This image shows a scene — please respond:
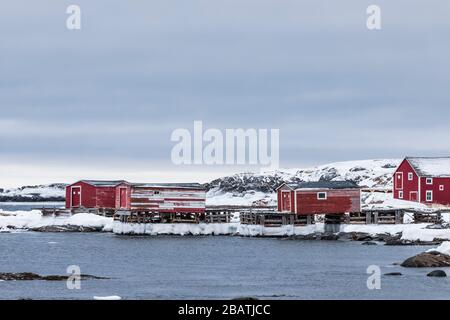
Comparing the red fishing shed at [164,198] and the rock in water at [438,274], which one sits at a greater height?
the red fishing shed at [164,198]

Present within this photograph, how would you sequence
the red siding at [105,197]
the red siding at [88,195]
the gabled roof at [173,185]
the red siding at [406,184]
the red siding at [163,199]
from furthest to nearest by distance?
the red siding at [88,195] → the red siding at [105,197] → the red siding at [406,184] → the gabled roof at [173,185] → the red siding at [163,199]

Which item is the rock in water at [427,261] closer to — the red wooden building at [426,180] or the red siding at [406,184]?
the red wooden building at [426,180]

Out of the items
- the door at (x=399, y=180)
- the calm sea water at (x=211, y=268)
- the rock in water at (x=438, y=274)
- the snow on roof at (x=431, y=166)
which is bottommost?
the calm sea water at (x=211, y=268)

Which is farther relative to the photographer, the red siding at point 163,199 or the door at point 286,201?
the red siding at point 163,199

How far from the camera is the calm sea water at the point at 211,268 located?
130 ft

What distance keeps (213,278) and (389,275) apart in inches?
325

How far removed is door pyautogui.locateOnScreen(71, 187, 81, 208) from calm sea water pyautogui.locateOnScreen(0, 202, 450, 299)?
25.1 metres

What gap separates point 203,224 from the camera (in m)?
90.6

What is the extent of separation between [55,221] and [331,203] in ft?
112

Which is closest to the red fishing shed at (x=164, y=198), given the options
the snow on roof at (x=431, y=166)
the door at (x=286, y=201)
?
the door at (x=286, y=201)

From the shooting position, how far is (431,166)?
97188mm

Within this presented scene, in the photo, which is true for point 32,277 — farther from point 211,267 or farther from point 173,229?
point 173,229

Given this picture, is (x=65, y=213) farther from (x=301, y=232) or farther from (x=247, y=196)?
(x=247, y=196)

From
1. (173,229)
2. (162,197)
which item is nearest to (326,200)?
(173,229)
